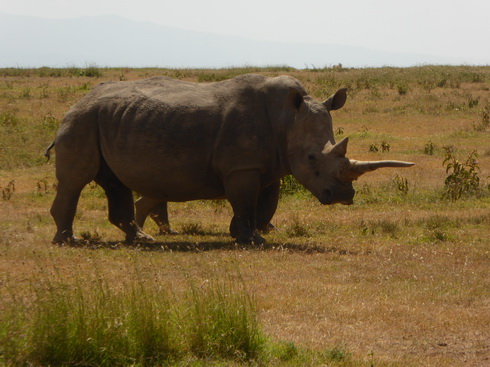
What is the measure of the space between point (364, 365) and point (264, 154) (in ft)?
19.6

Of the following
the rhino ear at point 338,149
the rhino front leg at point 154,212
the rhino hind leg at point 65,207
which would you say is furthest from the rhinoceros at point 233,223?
the rhino ear at point 338,149

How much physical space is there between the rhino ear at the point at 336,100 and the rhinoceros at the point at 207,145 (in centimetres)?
2

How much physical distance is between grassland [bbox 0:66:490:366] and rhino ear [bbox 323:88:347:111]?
1844 mm

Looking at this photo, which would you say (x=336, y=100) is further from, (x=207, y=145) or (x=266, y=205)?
(x=207, y=145)

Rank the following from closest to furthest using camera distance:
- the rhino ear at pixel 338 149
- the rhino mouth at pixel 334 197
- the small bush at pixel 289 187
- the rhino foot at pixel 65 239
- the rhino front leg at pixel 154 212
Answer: the rhino ear at pixel 338 149 < the rhino mouth at pixel 334 197 < the rhino foot at pixel 65 239 < the rhino front leg at pixel 154 212 < the small bush at pixel 289 187

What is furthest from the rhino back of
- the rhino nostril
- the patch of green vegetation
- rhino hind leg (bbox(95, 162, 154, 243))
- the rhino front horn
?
the patch of green vegetation

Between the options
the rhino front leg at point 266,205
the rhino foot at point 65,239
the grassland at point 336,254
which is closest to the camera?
the grassland at point 336,254

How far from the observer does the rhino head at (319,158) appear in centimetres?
1229

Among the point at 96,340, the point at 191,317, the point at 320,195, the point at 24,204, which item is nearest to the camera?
the point at 96,340

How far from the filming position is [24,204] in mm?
17672

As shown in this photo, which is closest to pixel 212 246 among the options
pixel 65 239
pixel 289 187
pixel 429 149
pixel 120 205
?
pixel 120 205

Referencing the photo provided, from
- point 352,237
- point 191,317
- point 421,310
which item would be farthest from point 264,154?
point 191,317

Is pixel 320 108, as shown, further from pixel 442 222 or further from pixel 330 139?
pixel 442 222

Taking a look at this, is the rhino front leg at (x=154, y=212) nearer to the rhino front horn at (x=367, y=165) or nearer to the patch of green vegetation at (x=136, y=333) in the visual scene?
the rhino front horn at (x=367, y=165)
